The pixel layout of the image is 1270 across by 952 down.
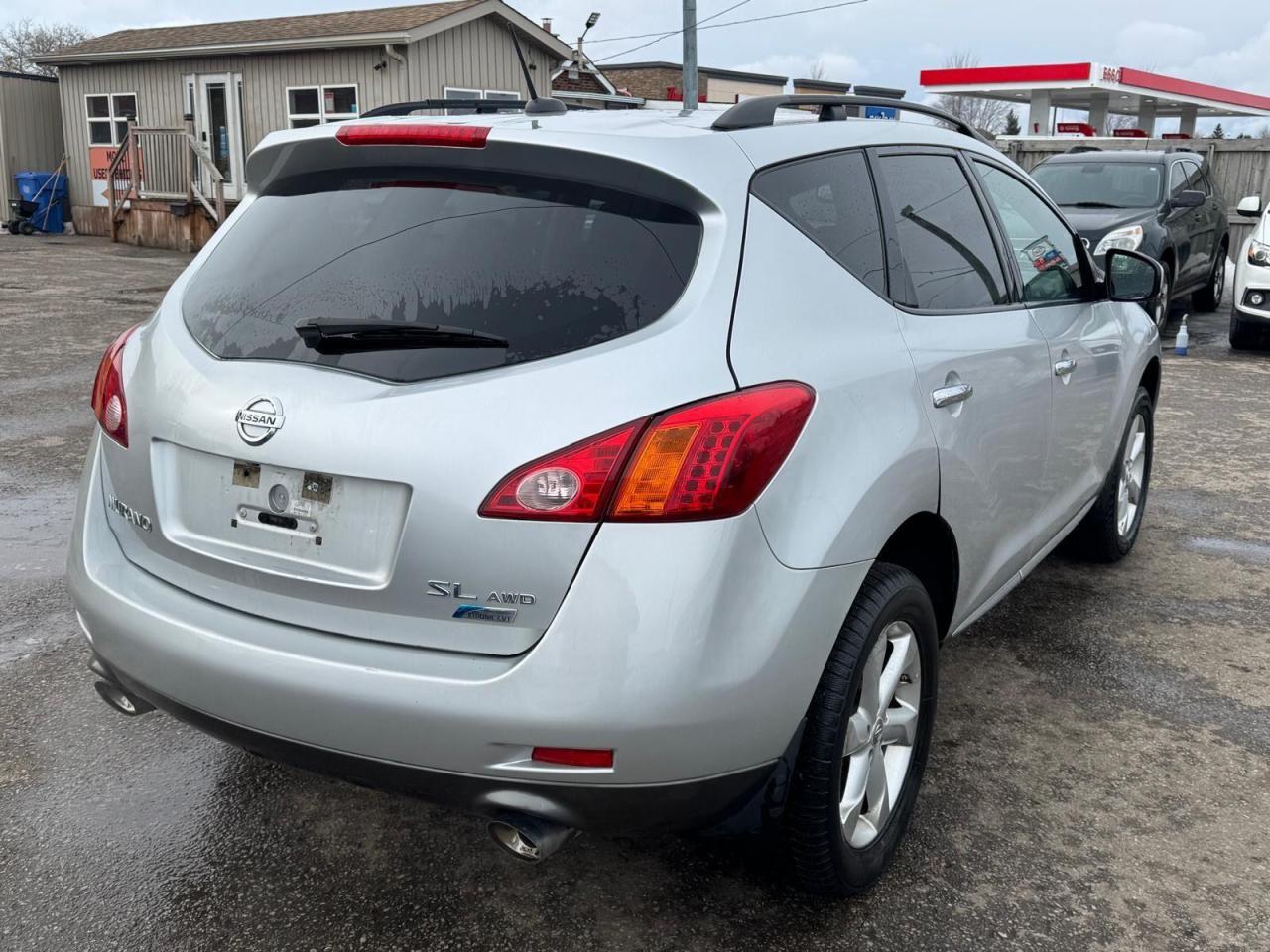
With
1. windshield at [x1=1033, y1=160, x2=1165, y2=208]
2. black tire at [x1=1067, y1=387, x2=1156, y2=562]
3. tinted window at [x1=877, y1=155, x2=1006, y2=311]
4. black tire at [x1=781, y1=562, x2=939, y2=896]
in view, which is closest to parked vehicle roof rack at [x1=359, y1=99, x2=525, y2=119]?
tinted window at [x1=877, y1=155, x2=1006, y2=311]

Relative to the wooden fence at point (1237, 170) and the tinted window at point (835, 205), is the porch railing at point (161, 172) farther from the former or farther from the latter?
the tinted window at point (835, 205)

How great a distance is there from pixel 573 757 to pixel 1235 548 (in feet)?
14.0

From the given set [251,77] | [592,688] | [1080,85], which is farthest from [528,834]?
[1080,85]

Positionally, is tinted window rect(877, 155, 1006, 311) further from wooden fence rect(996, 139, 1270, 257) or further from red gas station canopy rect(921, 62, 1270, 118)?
red gas station canopy rect(921, 62, 1270, 118)

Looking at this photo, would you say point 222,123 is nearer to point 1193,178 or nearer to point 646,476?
point 1193,178

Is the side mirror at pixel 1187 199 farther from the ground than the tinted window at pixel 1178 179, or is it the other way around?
the tinted window at pixel 1178 179

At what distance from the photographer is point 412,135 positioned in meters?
2.51

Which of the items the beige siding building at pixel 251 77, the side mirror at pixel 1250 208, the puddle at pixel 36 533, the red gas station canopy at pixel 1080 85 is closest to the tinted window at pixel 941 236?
the puddle at pixel 36 533

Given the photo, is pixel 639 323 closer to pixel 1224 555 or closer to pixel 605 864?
pixel 605 864

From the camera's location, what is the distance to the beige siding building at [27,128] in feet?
82.3

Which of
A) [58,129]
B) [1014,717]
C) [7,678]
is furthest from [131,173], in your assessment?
[1014,717]

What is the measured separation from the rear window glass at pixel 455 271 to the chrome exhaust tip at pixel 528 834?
0.84 m

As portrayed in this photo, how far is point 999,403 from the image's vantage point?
315 centimetres

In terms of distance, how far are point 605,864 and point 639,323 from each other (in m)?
1.36
